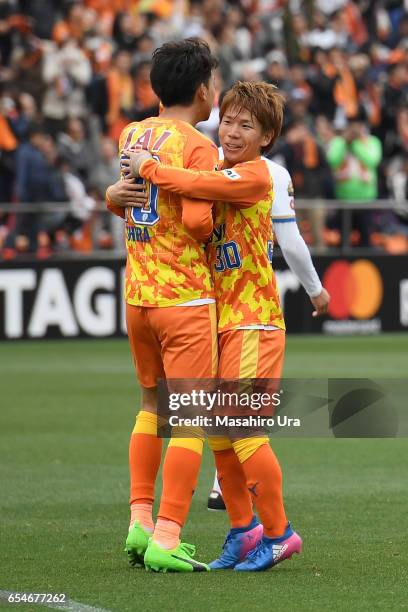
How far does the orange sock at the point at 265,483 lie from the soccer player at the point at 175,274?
0.84 ft

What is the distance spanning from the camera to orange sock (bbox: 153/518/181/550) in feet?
19.4

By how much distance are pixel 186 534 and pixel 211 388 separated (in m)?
1.35

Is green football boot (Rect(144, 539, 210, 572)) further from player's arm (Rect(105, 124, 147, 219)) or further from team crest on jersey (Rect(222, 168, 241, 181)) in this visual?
team crest on jersey (Rect(222, 168, 241, 181))

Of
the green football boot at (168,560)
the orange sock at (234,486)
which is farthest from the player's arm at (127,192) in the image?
the green football boot at (168,560)

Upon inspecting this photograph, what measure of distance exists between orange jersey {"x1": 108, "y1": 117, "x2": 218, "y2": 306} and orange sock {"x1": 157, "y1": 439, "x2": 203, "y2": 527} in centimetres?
64

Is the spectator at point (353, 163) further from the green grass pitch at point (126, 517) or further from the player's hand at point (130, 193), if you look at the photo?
the player's hand at point (130, 193)

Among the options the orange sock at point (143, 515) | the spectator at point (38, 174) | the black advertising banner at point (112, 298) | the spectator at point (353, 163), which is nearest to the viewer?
the orange sock at point (143, 515)

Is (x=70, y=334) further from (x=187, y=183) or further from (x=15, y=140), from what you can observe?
(x=187, y=183)

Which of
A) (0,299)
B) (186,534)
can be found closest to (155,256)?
(186,534)

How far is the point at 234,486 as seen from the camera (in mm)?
6172

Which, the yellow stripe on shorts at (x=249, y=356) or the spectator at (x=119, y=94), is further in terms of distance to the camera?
the spectator at (x=119, y=94)

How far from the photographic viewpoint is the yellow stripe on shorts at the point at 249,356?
592 centimetres

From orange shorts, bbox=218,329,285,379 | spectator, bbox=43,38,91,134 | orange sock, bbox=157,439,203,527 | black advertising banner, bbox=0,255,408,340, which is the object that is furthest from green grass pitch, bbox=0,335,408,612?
spectator, bbox=43,38,91,134

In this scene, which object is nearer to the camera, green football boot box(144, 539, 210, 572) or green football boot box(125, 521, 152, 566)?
green football boot box(144, 539, 210, 572)
